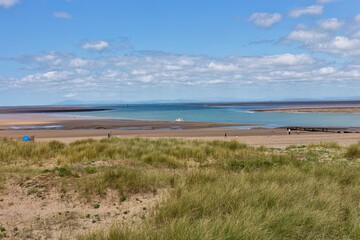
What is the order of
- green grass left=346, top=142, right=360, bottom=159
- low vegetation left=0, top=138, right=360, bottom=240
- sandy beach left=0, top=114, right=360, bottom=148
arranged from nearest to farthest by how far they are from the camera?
low vegetation left=0, top=138, right=360, bottom=240
green grass left=346, top=142, right=360, bottom=159
sandy beach left=0, top=114, right=360, bottom=148

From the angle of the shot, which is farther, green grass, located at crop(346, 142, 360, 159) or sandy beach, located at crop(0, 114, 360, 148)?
sandy beach, located at crop(0, 114, 360, 148)

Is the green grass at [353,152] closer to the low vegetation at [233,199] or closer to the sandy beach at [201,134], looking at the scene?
the low vegetation at [233,199]

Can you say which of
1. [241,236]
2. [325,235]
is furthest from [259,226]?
[325,235]

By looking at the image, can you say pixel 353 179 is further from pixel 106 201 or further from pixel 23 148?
pixel 23 148

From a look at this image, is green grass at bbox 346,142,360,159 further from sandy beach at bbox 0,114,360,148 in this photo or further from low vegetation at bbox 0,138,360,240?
sandy beach at bbox 0,114,360,148

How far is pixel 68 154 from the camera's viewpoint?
16.2m

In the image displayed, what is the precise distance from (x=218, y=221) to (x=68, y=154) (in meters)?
11.4

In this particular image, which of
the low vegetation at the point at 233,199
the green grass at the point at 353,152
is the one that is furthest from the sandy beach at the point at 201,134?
the low vegetation at the point at 233,199

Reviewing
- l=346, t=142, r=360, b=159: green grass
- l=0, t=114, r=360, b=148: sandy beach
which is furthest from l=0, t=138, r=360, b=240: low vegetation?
l=0, t=114, r=360, b=148: sandy beach

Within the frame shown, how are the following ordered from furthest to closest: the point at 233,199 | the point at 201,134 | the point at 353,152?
the point at 201,134
the point at 353,152
the point at 233,199

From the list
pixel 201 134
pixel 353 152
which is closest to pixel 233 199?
pixel 353 152

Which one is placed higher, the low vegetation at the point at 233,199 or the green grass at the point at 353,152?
the low vegetation at the point at 233,199

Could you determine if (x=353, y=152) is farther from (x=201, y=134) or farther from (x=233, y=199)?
(x=201, y=134)

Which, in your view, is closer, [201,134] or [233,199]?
[233,199]
